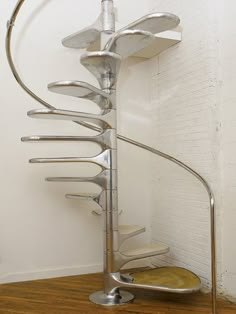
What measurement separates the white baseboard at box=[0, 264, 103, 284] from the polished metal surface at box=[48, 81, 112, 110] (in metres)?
1.09

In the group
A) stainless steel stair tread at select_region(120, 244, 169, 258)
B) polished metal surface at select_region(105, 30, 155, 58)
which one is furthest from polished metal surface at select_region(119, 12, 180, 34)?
stainless steel stair tread at select_region(120, 244, 169, 258)

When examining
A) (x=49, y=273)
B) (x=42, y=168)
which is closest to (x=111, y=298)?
(x=49, y=273)

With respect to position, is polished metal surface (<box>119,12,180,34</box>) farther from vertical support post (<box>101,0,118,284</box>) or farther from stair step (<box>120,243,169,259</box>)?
stair step (<box>120,243,169,259</box>)

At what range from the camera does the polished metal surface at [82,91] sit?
5.51ft

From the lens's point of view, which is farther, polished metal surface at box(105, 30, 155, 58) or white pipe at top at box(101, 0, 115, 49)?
white pipe at top at box(101, 0, 115, 49)

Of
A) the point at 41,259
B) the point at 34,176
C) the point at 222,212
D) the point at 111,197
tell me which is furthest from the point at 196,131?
the point at 41,259

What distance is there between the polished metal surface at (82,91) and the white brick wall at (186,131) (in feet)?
1.83

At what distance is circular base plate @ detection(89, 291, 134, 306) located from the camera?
1.86 metres

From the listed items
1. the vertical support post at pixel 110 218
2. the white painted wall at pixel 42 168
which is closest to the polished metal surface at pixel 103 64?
the vertical support post at pixel 110 218

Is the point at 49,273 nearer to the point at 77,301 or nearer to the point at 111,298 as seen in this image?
the point at 77,301

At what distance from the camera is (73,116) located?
5.73 ft

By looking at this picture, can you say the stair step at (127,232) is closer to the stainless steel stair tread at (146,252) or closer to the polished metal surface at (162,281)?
the stainless steel stair tread at (146,252)

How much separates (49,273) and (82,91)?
121 centimetres

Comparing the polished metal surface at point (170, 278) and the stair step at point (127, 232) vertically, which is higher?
the stair step at point (127, 232)
